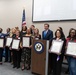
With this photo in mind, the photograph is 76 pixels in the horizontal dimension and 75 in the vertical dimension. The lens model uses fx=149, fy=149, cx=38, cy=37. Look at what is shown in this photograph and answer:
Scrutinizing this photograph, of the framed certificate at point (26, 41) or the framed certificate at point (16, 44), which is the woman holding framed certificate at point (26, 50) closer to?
the framed certificate at point (26, 41)

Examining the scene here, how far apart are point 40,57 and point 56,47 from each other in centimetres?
58

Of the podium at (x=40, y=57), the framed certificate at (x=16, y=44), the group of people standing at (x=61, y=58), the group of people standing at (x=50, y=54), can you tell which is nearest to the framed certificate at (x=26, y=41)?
the group of people standing at (x=50, y=54)

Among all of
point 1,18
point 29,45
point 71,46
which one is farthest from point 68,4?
point 1,18

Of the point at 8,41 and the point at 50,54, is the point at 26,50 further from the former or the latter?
the point at 50,54

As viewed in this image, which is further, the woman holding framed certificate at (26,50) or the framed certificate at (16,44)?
the framed certificate at (16,44)

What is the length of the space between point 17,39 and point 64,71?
1.85m

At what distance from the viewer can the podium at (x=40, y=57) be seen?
Answer: 391 centimetres

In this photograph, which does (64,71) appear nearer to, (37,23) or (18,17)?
(37,23)

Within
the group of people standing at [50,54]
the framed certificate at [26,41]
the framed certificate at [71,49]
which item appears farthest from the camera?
the framed certificate at [26,41]

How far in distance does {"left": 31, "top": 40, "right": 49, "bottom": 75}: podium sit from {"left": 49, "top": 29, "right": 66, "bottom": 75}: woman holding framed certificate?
7.1 inches

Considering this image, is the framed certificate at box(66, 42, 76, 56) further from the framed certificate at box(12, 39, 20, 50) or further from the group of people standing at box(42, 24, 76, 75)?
the framed certificate at box(12, 39, 20, 50)

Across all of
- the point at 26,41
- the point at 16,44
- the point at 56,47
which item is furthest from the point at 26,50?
the point at 56,47

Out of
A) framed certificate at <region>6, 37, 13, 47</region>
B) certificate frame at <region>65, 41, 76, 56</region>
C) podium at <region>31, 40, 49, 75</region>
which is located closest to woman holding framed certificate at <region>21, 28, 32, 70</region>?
podium at <region>31, 40, 49, 75</region>

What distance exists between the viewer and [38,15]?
6.91 metres
